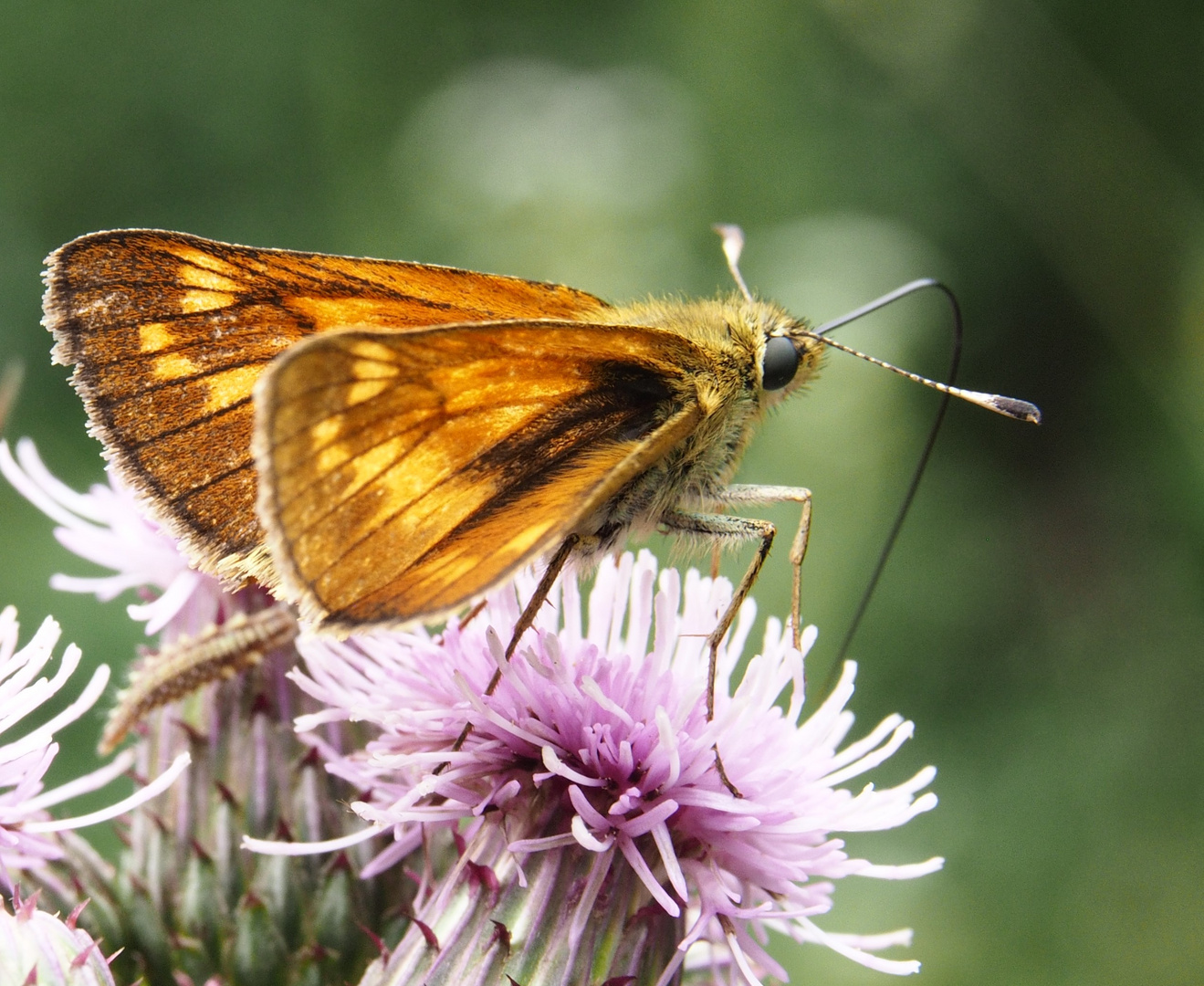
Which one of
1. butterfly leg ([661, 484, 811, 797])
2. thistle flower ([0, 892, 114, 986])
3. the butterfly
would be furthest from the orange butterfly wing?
butterfly leg ([661, 484, 811, 797])

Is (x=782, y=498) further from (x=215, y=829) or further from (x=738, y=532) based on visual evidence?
(x=215, y=829)

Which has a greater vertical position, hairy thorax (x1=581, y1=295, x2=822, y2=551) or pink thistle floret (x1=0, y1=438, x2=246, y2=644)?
hairy thorax (x1=581, y1=295, x2=822, y2=551)

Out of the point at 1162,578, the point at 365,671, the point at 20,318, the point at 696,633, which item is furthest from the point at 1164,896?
the point at 20,318

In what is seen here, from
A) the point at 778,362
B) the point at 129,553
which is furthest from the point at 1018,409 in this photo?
the point at 129,553

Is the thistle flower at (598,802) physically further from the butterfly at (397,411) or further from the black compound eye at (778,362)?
the black compound eye at (778,362)

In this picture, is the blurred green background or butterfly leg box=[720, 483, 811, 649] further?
the blurred green background

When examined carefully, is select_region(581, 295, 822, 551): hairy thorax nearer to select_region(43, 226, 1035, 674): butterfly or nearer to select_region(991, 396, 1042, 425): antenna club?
select_region(43, 226, 1035, 674): butterfly
